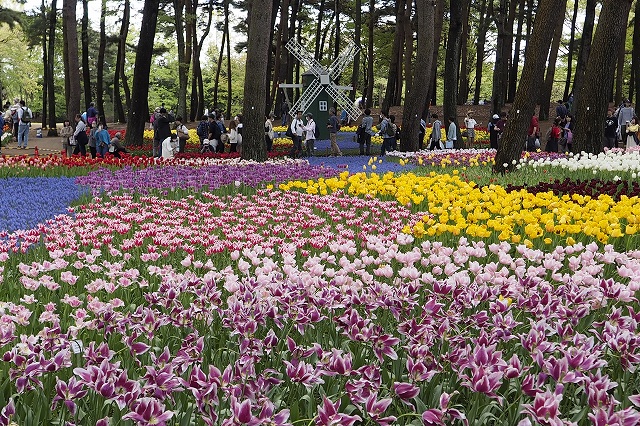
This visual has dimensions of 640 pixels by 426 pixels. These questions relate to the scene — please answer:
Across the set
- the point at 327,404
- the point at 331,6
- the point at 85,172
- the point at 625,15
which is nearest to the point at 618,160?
the point at 625,15

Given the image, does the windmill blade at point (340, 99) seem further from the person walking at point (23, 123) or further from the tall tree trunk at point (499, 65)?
the person walking at point (23, 123)

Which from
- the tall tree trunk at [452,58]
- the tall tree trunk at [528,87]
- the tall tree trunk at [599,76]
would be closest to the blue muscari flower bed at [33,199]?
the tall tree trunk at [528,87]

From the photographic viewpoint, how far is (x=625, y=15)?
1650 centimetres

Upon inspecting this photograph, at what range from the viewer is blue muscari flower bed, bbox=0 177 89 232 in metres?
8.34

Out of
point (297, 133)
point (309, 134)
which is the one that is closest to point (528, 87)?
point (297, 133)

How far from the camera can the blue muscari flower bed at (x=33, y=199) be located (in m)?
8.34

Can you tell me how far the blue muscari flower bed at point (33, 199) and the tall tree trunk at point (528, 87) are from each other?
897cm

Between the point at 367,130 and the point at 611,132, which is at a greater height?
the point at 611,132

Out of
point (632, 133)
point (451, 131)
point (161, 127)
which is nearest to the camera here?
point (161, 127)

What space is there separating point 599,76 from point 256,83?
9011 mm

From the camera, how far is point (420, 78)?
22531 mm

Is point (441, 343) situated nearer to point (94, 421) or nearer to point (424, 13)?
point (94, 421)

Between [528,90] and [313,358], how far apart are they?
12.2 meters

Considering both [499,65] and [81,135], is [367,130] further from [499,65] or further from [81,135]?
[81,135]
